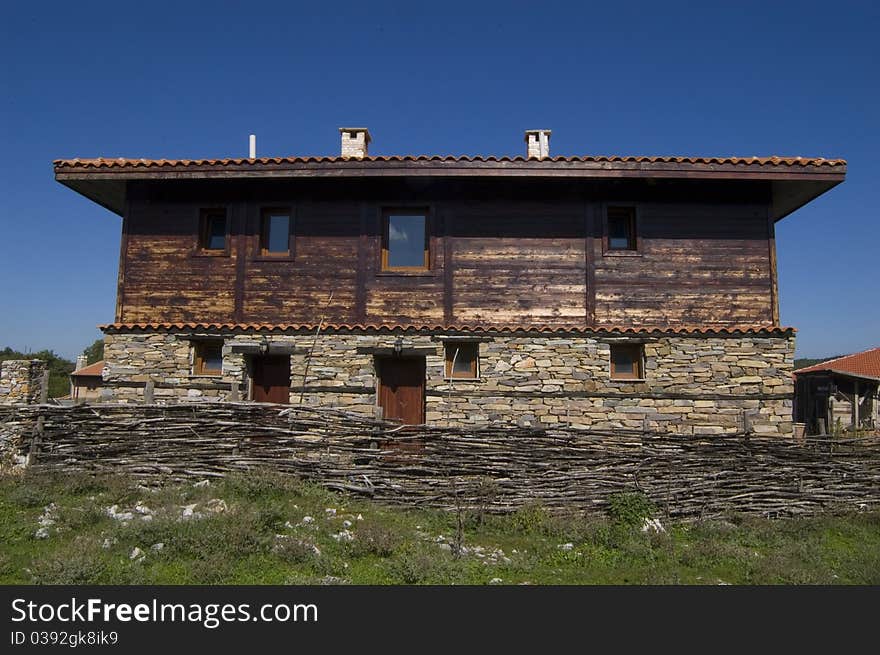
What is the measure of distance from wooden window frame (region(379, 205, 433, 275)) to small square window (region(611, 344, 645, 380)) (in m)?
3.99

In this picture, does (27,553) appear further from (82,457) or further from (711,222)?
(711,222)

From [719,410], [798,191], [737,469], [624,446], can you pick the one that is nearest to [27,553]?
[624,446]

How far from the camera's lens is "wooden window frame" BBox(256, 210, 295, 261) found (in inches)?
439

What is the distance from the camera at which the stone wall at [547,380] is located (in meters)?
10.3

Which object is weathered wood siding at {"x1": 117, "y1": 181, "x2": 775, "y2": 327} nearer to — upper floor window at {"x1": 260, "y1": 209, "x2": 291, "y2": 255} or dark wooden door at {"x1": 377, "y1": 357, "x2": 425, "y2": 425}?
upper floor window at {"x1": 260, "y1": 209, "x2": 291, "y2": 255}

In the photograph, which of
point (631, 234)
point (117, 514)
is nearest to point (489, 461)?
point (117, 514)

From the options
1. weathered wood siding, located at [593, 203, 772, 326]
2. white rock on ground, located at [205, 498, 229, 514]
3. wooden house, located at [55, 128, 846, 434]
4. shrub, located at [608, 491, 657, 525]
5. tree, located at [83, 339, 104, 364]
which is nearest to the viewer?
white rock on ground, located at [205, 498, 229, 514]

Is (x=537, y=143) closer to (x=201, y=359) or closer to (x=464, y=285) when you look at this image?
(x=464, y=285)

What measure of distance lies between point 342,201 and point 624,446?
7.07 m

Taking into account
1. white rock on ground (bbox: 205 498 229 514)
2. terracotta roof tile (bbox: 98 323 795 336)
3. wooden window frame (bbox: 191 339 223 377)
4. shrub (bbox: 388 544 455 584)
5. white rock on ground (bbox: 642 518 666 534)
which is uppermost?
terracotta roof tile (bbox: 98 323 795 336)

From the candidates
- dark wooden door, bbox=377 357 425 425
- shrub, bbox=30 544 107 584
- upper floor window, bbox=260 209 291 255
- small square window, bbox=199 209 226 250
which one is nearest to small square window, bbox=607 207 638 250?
dark wooden door, bbox=377 357 425 425

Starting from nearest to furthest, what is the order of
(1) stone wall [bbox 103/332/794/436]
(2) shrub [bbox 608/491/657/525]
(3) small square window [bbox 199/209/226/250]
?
(2) shrub [bbox 608/491/657/525], (1) stone wall [bbox 103/332/794/436], (3) small square window [bbox 199/209/226/250]

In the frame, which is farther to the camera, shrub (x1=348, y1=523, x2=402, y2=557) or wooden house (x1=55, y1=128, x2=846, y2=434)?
wooden house (x1=55, y1=128, x2=846, y2=434)

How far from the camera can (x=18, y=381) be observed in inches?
388
